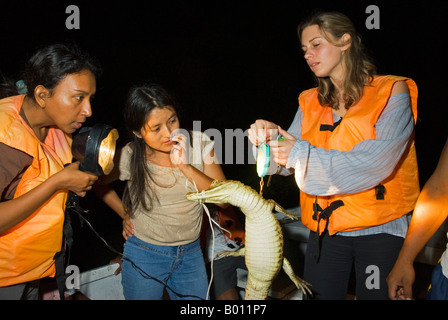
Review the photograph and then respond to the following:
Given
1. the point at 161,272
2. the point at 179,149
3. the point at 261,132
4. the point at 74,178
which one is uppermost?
the point at 261,132

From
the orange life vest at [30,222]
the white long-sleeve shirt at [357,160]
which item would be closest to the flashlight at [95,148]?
the orange life vest at [30,222]

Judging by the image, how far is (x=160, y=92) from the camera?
6.95 ft

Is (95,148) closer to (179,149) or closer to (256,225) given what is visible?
(179,149)

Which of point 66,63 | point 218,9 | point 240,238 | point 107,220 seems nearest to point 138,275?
point 240,238

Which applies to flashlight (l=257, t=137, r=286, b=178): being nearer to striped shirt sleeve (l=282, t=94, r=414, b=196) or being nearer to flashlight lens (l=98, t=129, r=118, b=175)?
striped shirt sleeve (l=282, t=94, r=414, b=196)

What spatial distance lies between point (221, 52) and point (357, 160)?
6966 millimetres

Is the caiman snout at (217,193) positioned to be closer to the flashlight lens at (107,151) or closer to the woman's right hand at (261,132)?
the woman's right hand at (261,132)

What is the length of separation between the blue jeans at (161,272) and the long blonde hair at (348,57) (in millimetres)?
1371

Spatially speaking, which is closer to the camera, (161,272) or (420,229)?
(420,229)

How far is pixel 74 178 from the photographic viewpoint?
1.66 meters

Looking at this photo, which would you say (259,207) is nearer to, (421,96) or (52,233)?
(52,233)

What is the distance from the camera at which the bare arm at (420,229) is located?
1488mm

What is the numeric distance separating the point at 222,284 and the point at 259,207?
1.35m

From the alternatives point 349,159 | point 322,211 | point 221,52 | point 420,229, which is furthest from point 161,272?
point 221,52
